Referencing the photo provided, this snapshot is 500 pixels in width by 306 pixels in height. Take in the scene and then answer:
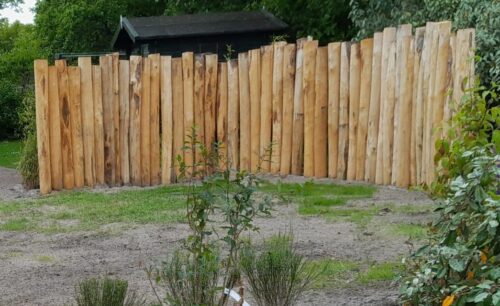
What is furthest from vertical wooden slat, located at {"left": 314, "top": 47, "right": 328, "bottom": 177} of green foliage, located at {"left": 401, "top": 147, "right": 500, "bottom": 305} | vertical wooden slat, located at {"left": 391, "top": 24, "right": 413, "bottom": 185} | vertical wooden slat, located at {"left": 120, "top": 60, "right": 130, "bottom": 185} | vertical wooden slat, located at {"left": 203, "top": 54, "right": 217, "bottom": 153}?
green foliage, located at {"left": 401, "top": 147, "right": 500, "bottom": 305}

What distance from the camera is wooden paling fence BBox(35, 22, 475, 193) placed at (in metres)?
9.31

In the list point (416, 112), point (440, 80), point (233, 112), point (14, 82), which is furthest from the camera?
point (14, 82)

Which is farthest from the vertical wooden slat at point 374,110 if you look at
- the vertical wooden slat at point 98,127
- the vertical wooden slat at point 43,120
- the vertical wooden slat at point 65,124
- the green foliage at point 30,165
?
the green foliage at point 30,165

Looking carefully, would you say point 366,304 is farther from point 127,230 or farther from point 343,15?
point 343,15

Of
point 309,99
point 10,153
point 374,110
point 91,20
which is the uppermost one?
point 91,20

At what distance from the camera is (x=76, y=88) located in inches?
385

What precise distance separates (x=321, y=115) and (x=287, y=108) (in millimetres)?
446

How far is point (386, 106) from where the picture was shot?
352 inches

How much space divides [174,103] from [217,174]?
613cm

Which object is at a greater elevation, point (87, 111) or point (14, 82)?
point (14, 82)

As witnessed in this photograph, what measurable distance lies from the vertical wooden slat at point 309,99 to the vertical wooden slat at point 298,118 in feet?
0.22

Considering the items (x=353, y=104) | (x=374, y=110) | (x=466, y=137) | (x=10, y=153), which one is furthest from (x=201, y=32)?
(x=466, y=137)

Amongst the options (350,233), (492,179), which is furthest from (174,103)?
(492,179)

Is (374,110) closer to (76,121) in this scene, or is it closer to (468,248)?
(76,121)
